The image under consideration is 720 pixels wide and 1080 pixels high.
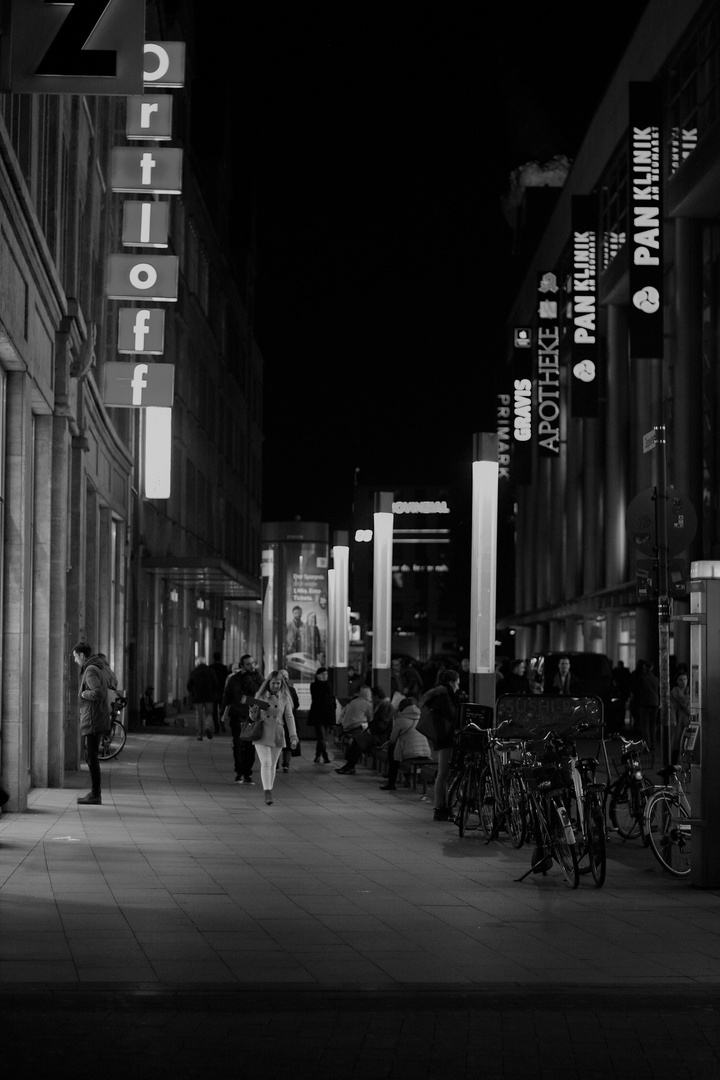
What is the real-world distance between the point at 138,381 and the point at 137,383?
0.04 metres

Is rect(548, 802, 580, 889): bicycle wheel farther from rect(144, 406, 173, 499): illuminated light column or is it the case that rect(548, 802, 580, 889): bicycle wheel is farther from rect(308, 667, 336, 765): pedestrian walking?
rect(144, 406, 173, 499): illuminated light column

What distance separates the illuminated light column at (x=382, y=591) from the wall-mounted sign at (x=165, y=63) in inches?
305

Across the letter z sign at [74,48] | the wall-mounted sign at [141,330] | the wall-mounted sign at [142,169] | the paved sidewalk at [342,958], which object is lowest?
the paved sidewalk at [342,958]

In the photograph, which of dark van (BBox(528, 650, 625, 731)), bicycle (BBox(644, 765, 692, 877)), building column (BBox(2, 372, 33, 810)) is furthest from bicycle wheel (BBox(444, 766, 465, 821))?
dark van (BBox(528, 650, 625, 731))

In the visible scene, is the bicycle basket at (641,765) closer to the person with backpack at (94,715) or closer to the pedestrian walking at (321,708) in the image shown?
the pedestrian walking at (321,708)

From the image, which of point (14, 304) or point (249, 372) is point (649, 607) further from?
point (249, 372)

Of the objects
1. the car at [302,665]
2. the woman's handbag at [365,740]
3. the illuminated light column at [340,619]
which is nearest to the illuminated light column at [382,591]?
the woman's handbag at [365,740]

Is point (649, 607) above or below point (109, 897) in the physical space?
above

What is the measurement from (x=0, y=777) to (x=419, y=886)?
6382 mm

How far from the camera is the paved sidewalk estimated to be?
22.9 ft

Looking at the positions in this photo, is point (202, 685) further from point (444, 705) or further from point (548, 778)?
point (548, 778)

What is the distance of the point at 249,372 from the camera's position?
77000 mm

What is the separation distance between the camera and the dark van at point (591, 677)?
3206 centimetres

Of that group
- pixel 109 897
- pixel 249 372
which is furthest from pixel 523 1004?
pixel 249 372
